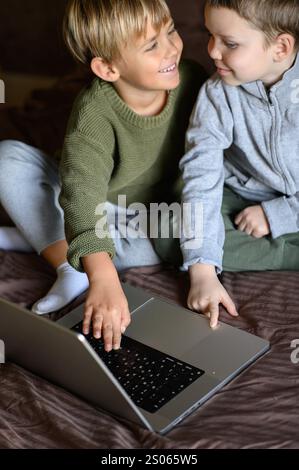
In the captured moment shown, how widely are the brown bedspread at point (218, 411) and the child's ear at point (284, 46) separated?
447mm

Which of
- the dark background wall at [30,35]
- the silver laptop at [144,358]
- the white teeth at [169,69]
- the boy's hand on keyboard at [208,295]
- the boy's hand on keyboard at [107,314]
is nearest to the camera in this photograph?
the silver laptop at [144,358]

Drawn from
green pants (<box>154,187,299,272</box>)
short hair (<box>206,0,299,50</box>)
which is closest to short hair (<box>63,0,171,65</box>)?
short hair (<box>206,0,299,50</box>)

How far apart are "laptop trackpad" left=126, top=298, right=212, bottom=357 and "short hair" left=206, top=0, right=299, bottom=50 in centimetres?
54

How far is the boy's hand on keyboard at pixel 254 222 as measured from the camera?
1518 millimetres

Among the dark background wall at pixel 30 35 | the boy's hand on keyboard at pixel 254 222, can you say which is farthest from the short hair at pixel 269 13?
the dark background wall at pixel 30 35

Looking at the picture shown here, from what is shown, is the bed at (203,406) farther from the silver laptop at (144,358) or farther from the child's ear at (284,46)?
the child's ear at (284,46)

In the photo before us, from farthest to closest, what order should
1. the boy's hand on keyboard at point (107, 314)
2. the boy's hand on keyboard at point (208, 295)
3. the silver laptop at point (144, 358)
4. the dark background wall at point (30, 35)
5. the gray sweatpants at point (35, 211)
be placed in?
the dark background wall at point (30, 35)
the gray sweatpants at point (35, 211)
the boy's hand on keyboard at point (208, 295)
the boy's hand on keyboard at point (107, 314)
the silver laptop at point (144, 358)

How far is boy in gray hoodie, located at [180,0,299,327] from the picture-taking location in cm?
137

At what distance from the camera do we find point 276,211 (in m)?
1.51

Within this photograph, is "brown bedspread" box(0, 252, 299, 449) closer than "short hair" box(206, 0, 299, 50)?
Yes

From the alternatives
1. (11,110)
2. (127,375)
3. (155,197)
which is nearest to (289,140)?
(155,197)

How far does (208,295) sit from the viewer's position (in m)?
1.36

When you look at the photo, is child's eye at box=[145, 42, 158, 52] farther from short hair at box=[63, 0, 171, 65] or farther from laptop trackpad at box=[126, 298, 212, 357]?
laptop trackpad at box=[126, 298, 212, 357]

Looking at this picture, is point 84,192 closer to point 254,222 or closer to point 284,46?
point 254,222
